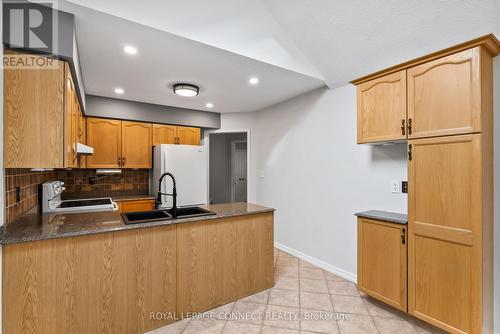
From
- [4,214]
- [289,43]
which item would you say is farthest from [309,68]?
[4,214]

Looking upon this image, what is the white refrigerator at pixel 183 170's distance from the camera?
364cm

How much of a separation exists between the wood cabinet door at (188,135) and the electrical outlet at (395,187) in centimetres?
323

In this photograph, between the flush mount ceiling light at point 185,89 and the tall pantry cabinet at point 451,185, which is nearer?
the tall pantry cabinet at point 451,185

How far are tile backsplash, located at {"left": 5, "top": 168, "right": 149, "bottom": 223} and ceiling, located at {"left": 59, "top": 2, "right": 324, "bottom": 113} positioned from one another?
123cm

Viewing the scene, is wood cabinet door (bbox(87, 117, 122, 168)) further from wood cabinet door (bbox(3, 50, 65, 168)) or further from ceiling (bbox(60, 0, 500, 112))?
wood cabinet door (bbox(3, 50, 65, 168))

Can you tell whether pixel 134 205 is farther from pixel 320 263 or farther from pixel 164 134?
pixel 320 263

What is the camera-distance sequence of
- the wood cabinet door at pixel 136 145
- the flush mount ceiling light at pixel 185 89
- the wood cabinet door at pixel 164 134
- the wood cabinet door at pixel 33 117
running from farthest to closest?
1. the wood cabinet door at pixel 164 134
2. the wood cabinet door at pixel 136 145
3. the flush mount ceiling light at pixel 185 89
4. the wood cabinet door at pixel 33 117

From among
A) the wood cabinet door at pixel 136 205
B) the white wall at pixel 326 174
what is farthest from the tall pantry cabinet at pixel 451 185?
the wood cabinet door at pixel 136 205

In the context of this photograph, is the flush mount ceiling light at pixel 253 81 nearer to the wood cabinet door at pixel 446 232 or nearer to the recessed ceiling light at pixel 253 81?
the recessed ceiling light at pixel 253 81

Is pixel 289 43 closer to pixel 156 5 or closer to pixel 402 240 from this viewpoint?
pixel 156 5

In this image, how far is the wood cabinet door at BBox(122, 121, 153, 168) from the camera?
381cm

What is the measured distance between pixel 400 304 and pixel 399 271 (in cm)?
27

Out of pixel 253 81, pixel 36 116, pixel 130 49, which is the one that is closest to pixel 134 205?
pixel 36 116

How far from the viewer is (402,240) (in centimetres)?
203
